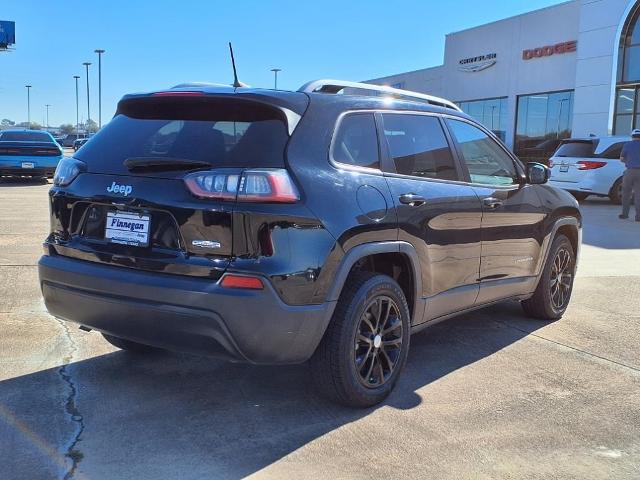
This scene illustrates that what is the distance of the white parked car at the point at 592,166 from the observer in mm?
15547

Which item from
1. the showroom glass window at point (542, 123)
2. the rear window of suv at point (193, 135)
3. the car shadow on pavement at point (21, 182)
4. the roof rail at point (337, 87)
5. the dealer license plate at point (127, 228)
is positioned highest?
the showroom glass window at point (542, 123)

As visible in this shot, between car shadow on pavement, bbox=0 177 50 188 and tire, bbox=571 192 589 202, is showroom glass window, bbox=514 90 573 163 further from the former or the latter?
car shadow on pavement, bbox=0 177 50 188

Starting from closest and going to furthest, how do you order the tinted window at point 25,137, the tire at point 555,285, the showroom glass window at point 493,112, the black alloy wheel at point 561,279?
the tire at point 555,285 < the black alloy wheel at point 561,279 < the tinted window at point 25,137 < the showroom glass window at point 493,112

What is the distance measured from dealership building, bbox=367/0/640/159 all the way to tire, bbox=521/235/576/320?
64.4 ft

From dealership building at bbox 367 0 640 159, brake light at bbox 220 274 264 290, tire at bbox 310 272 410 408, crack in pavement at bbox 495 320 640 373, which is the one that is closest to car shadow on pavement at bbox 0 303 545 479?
tire at bbox 310 272 410 408

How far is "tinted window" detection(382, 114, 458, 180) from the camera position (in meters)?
4.02

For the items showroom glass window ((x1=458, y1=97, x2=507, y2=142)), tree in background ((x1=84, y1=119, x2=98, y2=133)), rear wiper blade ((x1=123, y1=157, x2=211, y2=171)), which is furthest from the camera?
tree in background ((x1=84, y1=119, x2=98, y2=133))

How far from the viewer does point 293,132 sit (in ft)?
11.1

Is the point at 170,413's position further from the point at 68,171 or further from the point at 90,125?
the point at 90,125

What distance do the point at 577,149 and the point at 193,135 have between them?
14.4m

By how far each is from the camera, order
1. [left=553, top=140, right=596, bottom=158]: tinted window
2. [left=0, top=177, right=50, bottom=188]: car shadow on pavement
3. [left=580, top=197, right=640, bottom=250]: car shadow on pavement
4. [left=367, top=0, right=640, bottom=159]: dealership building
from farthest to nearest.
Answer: [left=367, top=0, right=640, bottom=159]: dealership building < [left=0, top=177, right=50, bottom=188]: car shadow on pavement < [left=553, top=140, right=596, bottom=158]: tinted window < [left=580, top=197, right=640, bottom=250]: car shadow on pavement

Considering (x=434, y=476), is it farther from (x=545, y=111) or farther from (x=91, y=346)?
(x=545, y=111)

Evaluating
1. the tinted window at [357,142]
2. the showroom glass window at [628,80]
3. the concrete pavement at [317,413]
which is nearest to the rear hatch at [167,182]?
the tinted window at [357,142]

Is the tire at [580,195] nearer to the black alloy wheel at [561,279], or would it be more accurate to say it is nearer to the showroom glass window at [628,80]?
the showroom glass window at [628,80]
